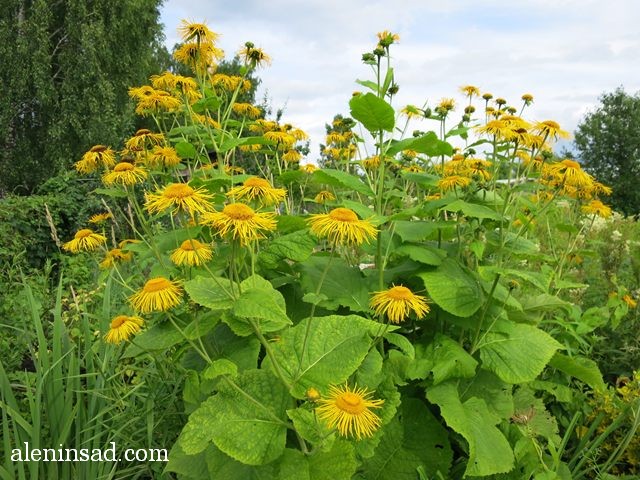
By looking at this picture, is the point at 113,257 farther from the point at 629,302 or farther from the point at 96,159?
the point at 629,302

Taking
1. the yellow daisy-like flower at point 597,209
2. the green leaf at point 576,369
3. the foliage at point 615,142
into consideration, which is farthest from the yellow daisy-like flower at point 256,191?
the foliage at point 615,142

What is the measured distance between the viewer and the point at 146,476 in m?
2.29

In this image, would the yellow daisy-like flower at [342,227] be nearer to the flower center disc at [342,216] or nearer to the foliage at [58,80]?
the flower center disc at [342,216]

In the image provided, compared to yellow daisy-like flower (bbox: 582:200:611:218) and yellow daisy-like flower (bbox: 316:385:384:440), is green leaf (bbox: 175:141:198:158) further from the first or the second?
yellow daisy-like flower (bbox: 582:200:611:218)

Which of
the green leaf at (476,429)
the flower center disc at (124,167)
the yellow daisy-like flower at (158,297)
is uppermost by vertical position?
the flower center disc at (124,167)

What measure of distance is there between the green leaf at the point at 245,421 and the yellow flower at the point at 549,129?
114cm

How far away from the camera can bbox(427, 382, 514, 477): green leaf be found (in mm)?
1609

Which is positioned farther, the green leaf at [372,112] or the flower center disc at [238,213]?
the green leaf at [372,112]

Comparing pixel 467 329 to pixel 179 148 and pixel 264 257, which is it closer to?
pixel 264 257

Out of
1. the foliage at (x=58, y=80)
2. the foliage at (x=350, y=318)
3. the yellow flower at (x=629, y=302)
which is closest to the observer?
the foliage at (x=350, y=318)

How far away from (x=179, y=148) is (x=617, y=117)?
102ft

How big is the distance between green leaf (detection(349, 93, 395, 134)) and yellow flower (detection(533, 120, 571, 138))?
0.49m

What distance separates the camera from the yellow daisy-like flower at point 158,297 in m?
1.42

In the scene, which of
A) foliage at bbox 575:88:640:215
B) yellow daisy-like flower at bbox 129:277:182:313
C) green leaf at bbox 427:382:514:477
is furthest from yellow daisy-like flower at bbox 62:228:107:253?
foliage at bbox 575:88:640:215
